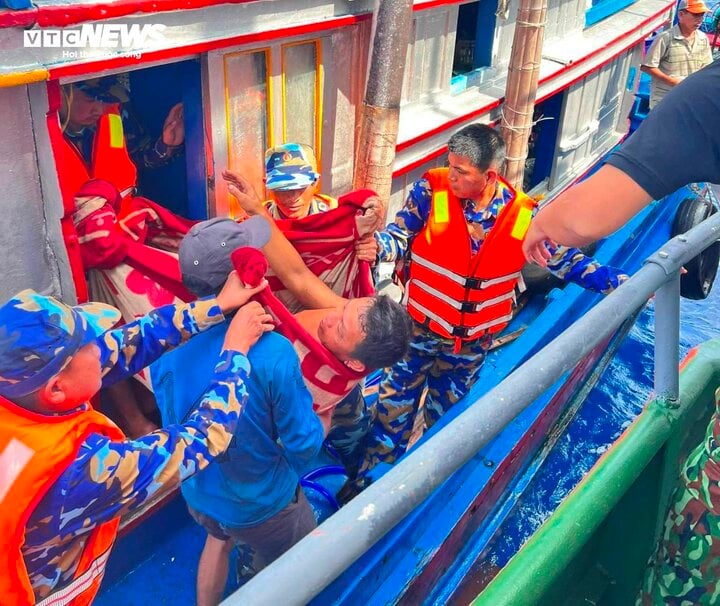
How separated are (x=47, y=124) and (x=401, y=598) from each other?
Answer: 86.3 inches

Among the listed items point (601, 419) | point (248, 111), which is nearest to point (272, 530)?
point (248, 111)

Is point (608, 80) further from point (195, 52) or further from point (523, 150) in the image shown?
point (195, 52)

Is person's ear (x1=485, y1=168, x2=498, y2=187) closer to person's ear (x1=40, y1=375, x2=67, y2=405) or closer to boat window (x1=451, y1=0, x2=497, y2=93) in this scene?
person's ear (x1=40, y1=375, x2=67, y2=405)

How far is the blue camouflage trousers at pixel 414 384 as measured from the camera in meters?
3.31

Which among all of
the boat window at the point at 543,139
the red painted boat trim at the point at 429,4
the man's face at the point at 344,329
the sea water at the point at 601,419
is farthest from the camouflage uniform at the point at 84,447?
the boat window at the point at 543,139

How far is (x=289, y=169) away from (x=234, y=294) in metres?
1.17

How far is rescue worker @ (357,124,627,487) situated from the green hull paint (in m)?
1.16

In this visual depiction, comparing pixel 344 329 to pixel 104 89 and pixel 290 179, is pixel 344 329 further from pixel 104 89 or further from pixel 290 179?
pixel 104 89

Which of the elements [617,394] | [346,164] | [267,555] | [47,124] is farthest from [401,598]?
[617,394]

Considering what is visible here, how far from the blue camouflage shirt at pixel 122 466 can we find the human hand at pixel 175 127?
1.67 meters

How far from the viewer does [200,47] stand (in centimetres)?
282

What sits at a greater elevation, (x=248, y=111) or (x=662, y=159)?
(x=662, y=159)

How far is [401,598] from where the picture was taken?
8.75 ft

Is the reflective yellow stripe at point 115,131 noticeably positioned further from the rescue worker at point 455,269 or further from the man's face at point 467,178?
the man's face at point 467,178
